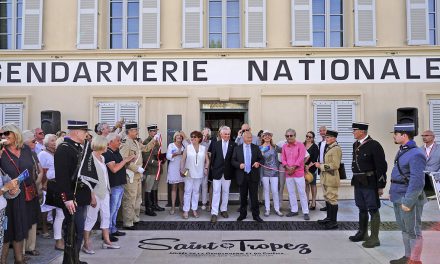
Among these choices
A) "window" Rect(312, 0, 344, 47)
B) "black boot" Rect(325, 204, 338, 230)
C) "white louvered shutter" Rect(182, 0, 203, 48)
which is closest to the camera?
"black boot" Rect(325, 204, 338, 230)

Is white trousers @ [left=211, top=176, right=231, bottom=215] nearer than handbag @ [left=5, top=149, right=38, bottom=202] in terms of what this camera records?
No

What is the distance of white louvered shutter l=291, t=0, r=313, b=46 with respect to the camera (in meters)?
11.4

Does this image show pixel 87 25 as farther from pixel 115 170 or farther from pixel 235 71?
pixel 115 170

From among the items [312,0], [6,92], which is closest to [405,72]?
[312,0]

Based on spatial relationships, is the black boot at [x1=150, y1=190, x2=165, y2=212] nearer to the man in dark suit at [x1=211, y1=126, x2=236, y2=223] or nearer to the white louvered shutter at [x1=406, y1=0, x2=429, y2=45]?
the man in dark suit at [x1=211, y1=126, x2=236, y2=223]

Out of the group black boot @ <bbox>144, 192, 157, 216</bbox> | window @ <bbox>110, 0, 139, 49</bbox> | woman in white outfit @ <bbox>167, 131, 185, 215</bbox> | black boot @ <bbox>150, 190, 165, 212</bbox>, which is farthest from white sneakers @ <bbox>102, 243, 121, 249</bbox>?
window @ <bbox>110, 0, 139, 49</bbox>

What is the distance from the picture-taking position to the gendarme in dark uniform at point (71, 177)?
4977 millimetres

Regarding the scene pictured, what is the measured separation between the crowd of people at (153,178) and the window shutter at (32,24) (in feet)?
13.5

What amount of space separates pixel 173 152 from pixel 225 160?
4.29 feet

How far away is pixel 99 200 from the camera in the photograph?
5.99m

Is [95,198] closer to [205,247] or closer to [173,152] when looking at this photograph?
[205,247]

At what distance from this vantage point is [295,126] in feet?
37.3

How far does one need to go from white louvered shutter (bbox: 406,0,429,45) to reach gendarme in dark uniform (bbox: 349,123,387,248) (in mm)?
5801

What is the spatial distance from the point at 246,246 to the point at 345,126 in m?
5.90
